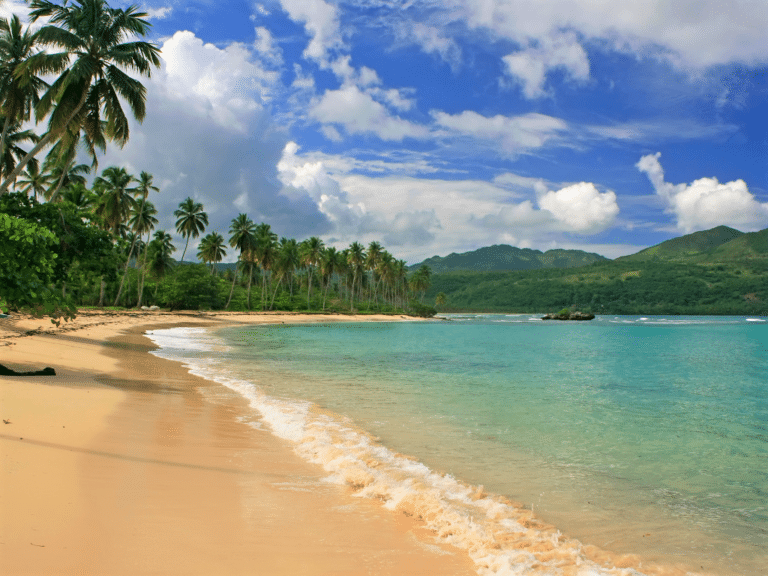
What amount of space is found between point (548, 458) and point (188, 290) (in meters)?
69.1

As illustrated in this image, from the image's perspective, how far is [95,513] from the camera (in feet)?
13.7

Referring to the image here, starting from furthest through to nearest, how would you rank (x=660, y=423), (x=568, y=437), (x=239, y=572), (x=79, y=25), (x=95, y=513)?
(x=79, y=25) → (x=660, y=423) → (x=568, y=437) → (x=95, y=513) → (x=239, y=572)

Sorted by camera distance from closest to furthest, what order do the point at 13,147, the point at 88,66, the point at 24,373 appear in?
1. the point at 24,373
2. the point at 88,66
3. the point at 13,147

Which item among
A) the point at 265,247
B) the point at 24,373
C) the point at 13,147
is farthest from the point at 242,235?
the point at 24,373

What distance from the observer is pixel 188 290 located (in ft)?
228

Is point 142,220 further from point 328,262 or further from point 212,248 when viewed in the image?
point 328,262

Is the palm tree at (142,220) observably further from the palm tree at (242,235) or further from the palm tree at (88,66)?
the palm tree at (88,66)

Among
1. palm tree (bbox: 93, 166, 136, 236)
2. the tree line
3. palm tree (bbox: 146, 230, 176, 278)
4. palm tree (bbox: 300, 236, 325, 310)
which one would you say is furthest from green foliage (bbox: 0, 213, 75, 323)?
palm tree (bbox: 300, 236, 325, 310)

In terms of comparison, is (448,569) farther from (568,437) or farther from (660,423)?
(660,423)

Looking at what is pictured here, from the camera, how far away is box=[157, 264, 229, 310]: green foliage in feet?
226

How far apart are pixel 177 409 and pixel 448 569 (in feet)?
24.3

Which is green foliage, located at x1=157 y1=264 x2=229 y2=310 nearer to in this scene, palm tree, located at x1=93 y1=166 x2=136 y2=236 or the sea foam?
palm tree, located at x1=93 y1=166 x2=136 y2=236

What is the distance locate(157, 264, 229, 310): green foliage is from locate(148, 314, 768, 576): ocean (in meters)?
55.4

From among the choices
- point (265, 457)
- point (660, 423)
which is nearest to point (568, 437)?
point (660, 423)
